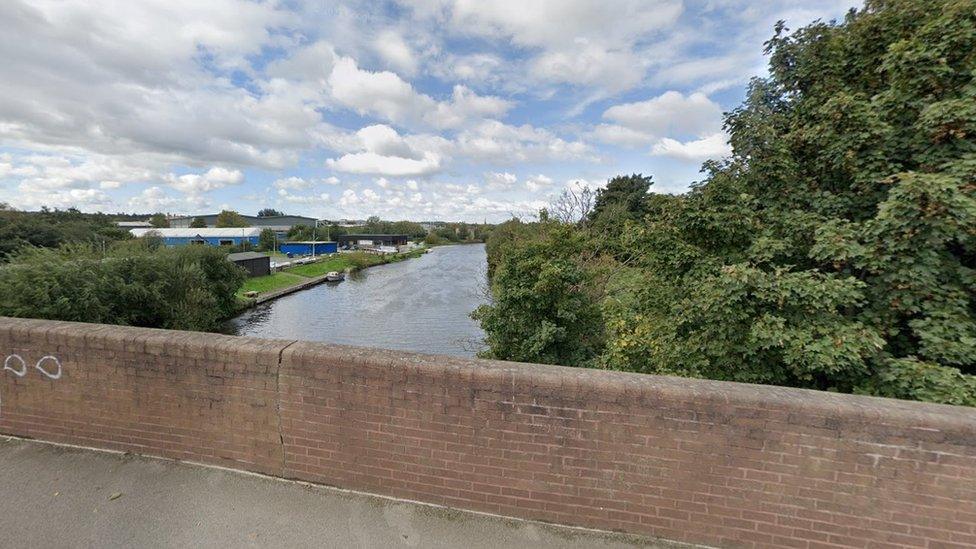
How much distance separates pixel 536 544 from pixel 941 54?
525 cm

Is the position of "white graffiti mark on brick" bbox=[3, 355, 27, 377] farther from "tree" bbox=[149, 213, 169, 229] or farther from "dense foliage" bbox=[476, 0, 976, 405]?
"tree" bbox=[149, 213, 169, 229]

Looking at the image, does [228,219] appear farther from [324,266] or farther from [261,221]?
[324,266]

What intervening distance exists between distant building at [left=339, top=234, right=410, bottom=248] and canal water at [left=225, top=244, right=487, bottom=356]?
48893 mm

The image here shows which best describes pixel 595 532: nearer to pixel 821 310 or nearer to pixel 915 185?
pixel 821 310

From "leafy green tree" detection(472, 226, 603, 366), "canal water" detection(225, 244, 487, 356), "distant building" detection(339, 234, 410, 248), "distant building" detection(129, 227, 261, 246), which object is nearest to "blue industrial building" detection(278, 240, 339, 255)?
"distant building" detection(129, 227, 261, 246)

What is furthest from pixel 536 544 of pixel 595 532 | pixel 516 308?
pixel 516 308

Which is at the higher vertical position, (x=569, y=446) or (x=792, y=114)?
(x=792, y=114)

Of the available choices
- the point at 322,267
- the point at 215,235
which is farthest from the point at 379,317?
the point at 215,235

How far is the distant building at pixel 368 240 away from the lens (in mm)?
96525

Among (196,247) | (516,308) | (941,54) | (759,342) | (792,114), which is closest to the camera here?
(941,54)

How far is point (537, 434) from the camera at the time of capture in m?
2.55

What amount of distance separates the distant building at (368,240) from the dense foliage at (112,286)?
248 feet

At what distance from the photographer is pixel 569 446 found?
8.29 ft

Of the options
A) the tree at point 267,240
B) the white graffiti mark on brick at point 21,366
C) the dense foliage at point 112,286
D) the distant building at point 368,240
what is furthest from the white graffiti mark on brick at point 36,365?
the distant building at point 368,240
